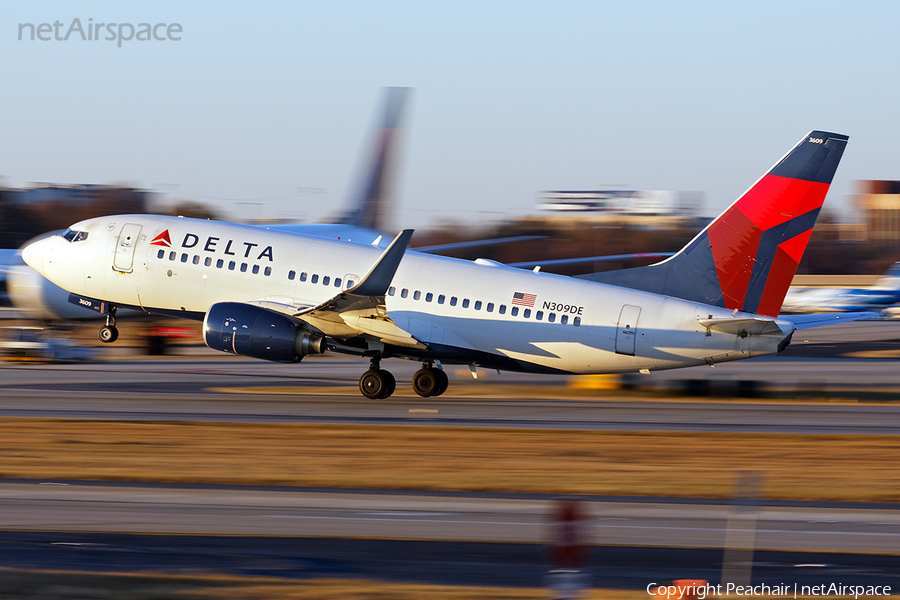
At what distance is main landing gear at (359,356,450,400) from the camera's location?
98.7ft

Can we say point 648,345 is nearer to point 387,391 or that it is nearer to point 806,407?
point 806,407

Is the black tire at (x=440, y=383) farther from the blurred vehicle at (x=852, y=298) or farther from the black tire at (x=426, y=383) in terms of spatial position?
the blurred vehicle at (x=852, y=298)

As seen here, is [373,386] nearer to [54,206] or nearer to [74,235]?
[74,235]

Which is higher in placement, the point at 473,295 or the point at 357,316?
the point at 473,295

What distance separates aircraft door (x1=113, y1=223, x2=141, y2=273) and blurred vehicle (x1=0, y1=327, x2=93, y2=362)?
39.4 feet

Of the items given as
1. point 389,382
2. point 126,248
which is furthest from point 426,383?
point 126,248

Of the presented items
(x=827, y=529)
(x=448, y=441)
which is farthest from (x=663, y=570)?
(x=448, y=441)

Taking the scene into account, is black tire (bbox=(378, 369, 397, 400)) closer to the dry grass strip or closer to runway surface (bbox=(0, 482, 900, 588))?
the dry grass strip

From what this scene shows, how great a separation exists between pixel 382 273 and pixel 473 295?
329 cm

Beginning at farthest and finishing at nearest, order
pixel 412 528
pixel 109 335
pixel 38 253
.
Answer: pixel 38 253 → pixel 109 335 → pixel 412 528

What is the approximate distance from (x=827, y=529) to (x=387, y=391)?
17.4 m

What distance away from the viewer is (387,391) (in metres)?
30.2

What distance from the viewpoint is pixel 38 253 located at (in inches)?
1341

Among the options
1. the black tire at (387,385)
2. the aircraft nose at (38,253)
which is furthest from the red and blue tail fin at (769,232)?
the aircraft nose at (38,253)
